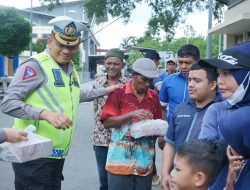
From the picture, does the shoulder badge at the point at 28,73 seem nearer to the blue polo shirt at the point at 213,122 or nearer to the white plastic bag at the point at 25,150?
the white plastic bag at the point at 25,150

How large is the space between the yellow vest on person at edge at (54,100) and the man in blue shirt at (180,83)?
1899mm

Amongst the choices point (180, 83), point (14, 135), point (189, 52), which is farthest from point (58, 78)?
point (180, 83)

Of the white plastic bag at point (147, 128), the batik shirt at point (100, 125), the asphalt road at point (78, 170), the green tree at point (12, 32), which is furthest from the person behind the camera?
the green tree at point (12, 32)

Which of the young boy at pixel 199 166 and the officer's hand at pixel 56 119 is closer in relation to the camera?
the young boy at pixel 199 166

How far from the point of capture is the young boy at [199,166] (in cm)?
232

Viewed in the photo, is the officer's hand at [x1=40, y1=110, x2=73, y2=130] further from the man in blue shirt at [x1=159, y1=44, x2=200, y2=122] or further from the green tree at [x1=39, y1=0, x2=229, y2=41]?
the green tree at [x1=39, y1=0, x2=229, y2=41]

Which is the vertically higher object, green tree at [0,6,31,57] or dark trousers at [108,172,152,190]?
green tree at [0,6,31,57]

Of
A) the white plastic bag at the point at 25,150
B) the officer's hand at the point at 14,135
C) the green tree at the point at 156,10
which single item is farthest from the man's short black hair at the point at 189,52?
the green tree at the point at 156,10

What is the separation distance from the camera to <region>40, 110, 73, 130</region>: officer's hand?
9.89 feet

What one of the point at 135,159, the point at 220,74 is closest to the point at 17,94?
the point at 135,159

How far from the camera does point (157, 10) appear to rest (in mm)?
17359

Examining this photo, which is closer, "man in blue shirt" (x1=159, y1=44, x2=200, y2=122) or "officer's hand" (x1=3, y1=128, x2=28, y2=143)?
Answer: "officer's hand" (x1=3, y1=128, x2=28, y2=143)

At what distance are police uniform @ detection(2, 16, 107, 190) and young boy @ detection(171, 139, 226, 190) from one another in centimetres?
120

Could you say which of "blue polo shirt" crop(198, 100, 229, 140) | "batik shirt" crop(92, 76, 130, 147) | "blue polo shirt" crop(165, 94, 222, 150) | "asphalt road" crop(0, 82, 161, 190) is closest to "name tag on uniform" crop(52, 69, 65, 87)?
"blue polo shirt" crop(165, 94, 222, 150)
